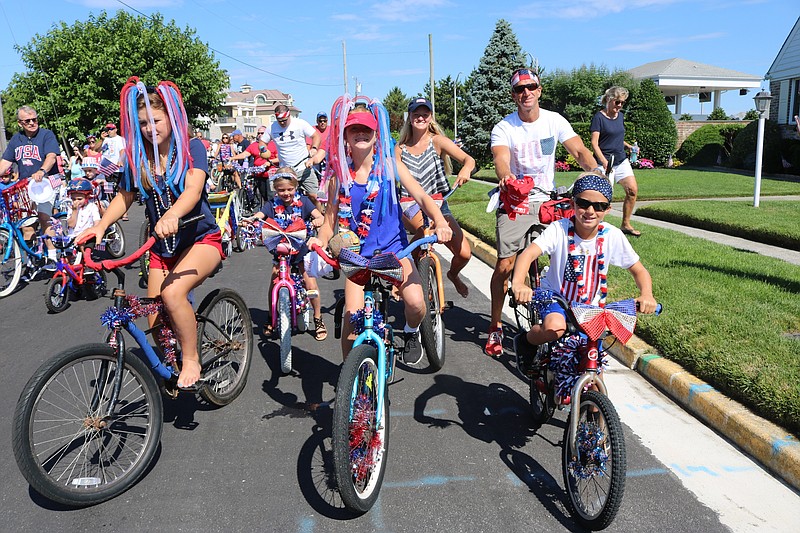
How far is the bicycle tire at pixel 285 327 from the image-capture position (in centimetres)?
533

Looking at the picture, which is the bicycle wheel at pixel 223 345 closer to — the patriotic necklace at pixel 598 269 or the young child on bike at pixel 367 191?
the young child on bike at pixel 367 191

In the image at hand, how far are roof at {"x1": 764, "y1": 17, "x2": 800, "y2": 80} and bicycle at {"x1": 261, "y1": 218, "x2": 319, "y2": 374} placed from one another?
91.8 ft

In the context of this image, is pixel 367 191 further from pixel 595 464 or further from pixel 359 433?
pixel 595 464

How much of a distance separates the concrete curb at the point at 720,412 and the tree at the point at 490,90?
106ft

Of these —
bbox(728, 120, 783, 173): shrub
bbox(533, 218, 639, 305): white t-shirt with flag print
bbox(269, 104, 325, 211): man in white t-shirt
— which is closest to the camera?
bbox(533, 218, 639, 305): white t-shirt with flag print

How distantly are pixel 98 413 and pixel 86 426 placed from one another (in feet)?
0.32

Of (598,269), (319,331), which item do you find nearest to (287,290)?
(319,331)

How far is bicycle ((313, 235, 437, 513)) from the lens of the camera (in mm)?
3115

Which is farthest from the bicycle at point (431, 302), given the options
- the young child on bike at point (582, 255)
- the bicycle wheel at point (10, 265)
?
the bicycle wheel at point (10, 265)

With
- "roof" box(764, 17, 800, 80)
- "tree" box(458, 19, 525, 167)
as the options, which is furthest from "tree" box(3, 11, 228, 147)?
"roof" box(764, 17, 800, 80)

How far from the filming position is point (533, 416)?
Result: 14.3ft

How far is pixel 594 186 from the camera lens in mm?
3719

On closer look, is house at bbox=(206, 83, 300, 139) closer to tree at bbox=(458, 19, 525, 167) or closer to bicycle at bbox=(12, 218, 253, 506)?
tree at bbox=(458, 19, 525, 167)

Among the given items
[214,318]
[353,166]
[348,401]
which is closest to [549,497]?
[348,401]
